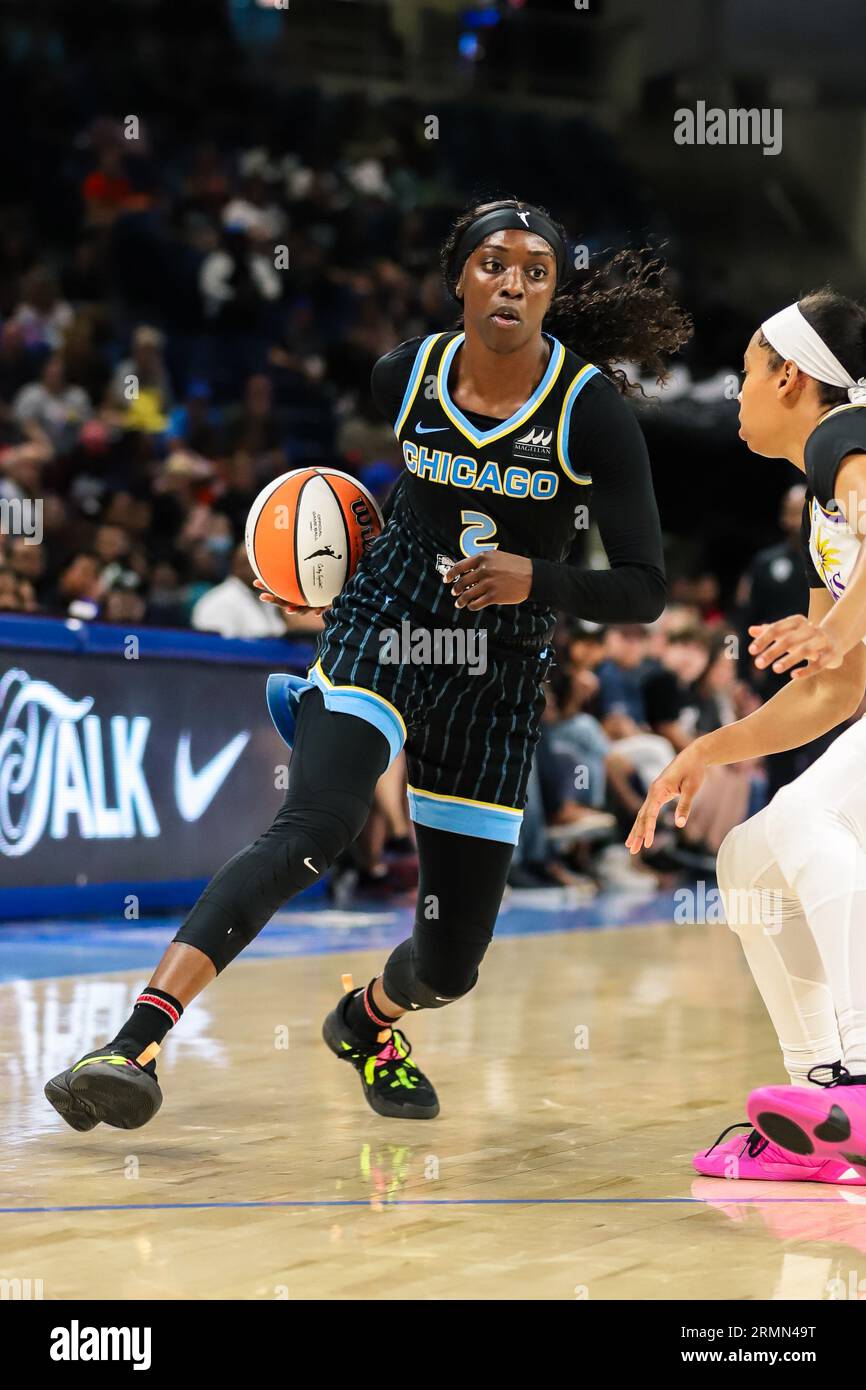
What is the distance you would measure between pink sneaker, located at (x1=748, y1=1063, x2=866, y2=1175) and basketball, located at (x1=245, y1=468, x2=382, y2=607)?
1.63 meters

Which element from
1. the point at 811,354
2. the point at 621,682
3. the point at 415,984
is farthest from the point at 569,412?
the point at 621,682

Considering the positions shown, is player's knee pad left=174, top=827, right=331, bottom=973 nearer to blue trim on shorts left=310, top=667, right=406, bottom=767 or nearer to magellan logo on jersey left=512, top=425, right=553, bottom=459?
blue trim on shorts left=310, top=667, right=406, bottom=767

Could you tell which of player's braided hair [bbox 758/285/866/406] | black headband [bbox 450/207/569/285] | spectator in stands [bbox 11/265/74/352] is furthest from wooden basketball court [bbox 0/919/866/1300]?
spectator in stands [bbox 11/265/74/352]

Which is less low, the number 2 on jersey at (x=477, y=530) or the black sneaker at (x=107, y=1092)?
the number 2 on jersey at (x=477, y=530)

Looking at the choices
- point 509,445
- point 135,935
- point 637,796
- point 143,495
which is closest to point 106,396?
point 143,495

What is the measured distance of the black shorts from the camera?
393 centimetres

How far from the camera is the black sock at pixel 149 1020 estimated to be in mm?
3539

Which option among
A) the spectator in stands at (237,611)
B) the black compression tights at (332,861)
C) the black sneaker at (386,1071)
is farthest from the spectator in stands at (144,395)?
the black compression tights at (332,861)

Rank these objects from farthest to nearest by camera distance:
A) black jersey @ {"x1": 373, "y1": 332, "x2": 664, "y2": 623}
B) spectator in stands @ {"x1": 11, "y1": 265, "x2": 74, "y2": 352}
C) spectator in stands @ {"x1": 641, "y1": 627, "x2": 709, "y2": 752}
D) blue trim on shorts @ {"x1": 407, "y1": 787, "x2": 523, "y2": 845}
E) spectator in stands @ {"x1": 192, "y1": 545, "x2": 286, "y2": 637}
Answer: spectator in stands @ {"x1": 11, "y1": 265, "x2": 74, "y2": 352} < spectator in stands @ {"x1": 641, "y1": 627, "x2": 709, "y2": 752} < spectator in stands @ {"x1": 192, "y1": 545, "x2": 286, "y2": 637} < blue trim on shorts @ {"x1": 407, "y1": 787, "x2": 523, "y2": 845} < black jersey @ {"x1": 373, "y1": 332, "x2": 664, "y2": 623}

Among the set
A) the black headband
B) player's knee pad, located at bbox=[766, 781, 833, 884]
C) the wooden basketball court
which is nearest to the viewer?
the wooden basketball court

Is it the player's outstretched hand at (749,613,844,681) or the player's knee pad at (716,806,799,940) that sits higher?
the player's outstretched hand at (749,613,844,681)

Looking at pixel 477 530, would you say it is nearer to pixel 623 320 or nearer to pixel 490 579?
pixel 490 579

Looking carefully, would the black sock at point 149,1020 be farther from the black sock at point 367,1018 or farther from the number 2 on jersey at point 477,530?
the number 2 on jersey at point 477,530
